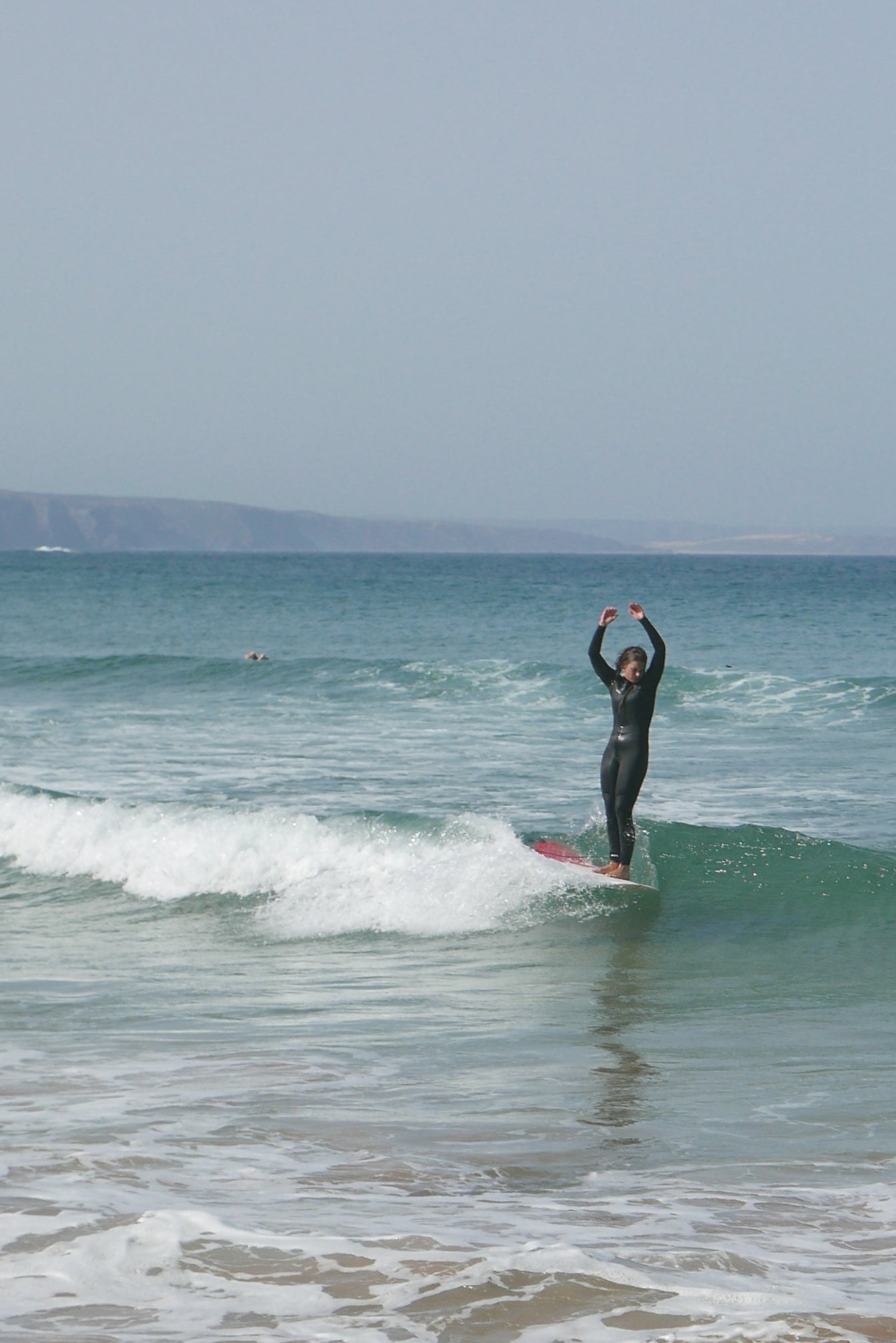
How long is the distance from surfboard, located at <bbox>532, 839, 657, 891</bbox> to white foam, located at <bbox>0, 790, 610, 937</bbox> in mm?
92

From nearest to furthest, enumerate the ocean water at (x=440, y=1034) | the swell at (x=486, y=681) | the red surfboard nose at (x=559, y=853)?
the ocean water at (x=440, y=1034)
the red surfboard nose at (x=559, y=853)
the swell at (x=486, y=681)

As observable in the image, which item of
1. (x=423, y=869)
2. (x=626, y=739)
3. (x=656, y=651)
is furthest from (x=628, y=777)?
(x=423, y=869)

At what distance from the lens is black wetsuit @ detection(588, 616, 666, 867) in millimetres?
10914

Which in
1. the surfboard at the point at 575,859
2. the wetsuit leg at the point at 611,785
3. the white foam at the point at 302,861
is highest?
the wetsuit leg at the point at 611,785

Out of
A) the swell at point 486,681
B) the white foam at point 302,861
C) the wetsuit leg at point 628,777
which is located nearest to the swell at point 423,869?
the white foam at point 302,861

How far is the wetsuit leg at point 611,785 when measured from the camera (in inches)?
433

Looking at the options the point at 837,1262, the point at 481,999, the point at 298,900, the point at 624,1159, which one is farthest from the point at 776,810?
the point at 837,1262

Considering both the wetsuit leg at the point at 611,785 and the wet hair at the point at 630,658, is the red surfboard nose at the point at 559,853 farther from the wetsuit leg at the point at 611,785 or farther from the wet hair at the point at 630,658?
the wet hair at the point at 630,658

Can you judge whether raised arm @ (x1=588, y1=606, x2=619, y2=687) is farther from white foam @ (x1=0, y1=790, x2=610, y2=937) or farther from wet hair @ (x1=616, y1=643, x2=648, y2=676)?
white foam @ (x1=0, y1=790, x2=610, y2=937)

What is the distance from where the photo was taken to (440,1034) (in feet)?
25.5

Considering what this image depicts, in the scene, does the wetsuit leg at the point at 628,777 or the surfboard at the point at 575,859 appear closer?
the wetsuit leg at the point at 628,777

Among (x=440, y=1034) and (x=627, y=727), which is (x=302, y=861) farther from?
(x=440, y=1034)

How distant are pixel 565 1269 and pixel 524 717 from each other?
20.2 m

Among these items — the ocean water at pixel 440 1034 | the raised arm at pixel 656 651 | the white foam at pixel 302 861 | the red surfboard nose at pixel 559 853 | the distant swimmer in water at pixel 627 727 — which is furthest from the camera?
the red surfboard nose at pixel 559 853
